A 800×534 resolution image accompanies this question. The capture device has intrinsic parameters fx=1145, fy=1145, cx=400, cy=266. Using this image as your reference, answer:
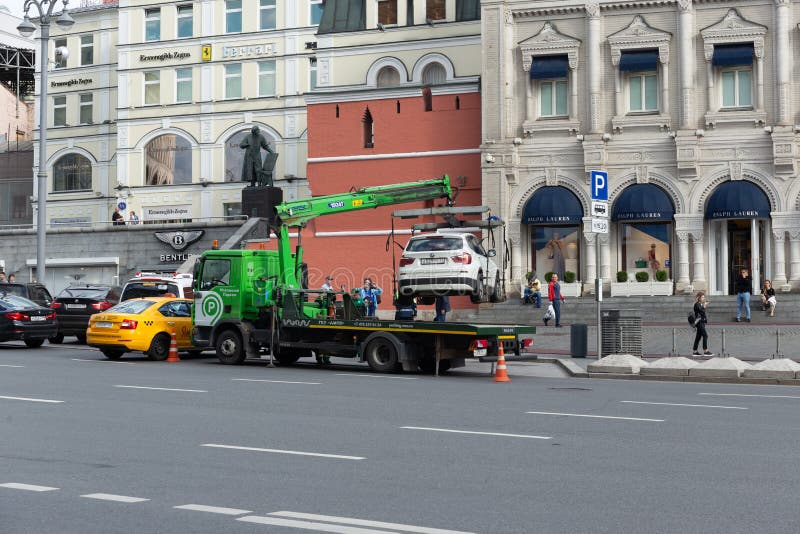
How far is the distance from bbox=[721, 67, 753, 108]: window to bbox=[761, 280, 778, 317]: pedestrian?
279 inches

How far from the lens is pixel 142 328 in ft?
83.5

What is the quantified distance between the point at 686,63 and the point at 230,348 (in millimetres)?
22790

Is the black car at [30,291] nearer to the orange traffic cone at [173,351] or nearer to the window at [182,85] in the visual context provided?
the orange traffic cone at [173,351]

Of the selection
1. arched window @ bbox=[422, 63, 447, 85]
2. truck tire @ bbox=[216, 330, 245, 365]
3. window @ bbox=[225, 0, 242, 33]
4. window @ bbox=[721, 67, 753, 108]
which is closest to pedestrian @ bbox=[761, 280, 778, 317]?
window @ bbox=[721, 67, 753, 108]

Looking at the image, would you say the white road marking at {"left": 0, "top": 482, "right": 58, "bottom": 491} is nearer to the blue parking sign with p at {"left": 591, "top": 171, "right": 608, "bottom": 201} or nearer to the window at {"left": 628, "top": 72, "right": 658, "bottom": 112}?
the blue parking sign with p at {"left": 591, "top": 171, "right": 608, "bottom": 201}

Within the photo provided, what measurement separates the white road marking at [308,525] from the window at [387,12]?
45.2 meters

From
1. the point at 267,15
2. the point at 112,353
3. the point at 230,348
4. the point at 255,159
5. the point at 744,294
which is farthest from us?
the point at 267,15

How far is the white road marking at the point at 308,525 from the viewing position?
24.8 ft

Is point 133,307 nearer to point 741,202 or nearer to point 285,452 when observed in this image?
point 285,452

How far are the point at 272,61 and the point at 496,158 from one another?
22537 mm

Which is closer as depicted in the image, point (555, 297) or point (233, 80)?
point (555, 297)

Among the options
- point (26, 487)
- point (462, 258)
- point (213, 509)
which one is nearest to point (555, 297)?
point (462, 258)

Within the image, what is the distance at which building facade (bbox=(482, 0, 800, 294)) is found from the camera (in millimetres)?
39969

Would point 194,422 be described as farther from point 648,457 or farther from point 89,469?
point 648,457
